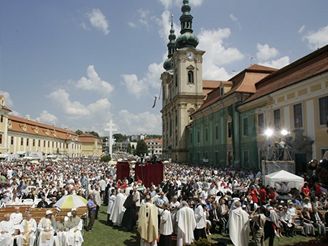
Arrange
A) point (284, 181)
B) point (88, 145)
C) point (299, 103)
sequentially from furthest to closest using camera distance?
1. point (88, 145)
2. point (299, 103)
3. point (284, 181)

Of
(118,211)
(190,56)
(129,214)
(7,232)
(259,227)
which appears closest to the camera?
A: (259,227)

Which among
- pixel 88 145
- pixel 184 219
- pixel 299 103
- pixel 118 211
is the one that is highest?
pixel 299 103

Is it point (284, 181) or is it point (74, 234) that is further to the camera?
point (284, 181)

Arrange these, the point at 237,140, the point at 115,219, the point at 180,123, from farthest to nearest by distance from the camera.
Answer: the point at 180,123 → the point at 237,140 → the point at 115,219

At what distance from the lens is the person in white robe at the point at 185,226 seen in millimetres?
9211

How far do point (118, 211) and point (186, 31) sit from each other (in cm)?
5478

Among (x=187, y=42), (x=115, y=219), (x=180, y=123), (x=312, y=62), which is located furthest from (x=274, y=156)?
(x=187, y=42)


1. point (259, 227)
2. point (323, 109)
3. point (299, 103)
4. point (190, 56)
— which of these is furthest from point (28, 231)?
point (190, 56)

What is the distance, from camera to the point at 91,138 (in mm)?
120375

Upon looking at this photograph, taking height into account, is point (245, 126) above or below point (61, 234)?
above

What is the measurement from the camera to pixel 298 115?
76.0 ft

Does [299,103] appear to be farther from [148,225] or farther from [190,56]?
[190,56]

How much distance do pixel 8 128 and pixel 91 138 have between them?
55639 mm

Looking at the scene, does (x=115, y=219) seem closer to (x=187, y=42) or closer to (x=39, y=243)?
(x=39, y=243)
